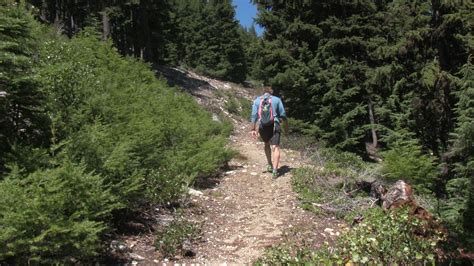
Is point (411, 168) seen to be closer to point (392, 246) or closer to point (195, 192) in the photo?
point (195, 192)

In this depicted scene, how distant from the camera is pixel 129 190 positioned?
5.62m

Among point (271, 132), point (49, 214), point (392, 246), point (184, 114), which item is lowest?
point (392, 246)

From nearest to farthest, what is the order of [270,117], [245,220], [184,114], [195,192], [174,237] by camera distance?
[174,237], [245,220], [195,192], [270,117], [184,114]

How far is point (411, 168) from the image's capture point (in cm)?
1028

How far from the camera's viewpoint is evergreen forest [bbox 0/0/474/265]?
15.4 ft

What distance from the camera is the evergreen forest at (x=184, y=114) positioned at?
4703 mm

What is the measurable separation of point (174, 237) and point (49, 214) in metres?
1.95

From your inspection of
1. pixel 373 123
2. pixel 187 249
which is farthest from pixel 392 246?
pixel 373 123

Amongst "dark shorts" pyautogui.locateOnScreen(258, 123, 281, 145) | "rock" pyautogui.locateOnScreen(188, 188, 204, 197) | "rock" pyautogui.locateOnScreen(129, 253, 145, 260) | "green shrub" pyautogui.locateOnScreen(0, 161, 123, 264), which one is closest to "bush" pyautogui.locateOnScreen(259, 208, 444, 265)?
"rock" pyautogui.locateOnScreen(129, 253, 145, 260)

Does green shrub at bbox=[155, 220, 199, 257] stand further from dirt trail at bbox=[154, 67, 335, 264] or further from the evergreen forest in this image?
the evergreen forest

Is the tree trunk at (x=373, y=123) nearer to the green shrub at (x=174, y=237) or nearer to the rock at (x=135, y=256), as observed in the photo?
the green shrub at (x=174, y=237)

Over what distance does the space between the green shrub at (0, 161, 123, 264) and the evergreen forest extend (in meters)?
0.02

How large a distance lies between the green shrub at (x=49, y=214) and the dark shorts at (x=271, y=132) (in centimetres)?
513

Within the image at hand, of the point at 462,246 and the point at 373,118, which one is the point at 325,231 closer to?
the point at 462,246
